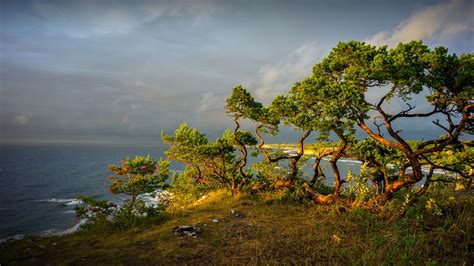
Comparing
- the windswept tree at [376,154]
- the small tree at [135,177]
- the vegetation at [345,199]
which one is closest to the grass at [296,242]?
the vegetation at [345,199]

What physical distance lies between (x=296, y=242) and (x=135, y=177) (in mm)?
11503

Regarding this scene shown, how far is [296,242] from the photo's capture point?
282 inches

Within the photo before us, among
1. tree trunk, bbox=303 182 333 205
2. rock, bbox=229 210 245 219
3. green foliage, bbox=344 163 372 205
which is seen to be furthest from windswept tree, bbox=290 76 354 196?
rock, bbox=229 210 245 219

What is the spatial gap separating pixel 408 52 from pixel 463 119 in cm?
311

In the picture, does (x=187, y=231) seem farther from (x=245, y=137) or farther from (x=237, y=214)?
(x=245, y=137)

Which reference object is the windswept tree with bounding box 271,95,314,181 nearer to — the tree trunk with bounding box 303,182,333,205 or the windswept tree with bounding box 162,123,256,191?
the tree trunk with bounding box 303,182,333,205

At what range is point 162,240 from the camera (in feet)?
27.7

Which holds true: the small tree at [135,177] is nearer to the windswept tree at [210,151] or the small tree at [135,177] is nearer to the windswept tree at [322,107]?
the windswept tree at [210,151]

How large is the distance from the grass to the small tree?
11.8 feet

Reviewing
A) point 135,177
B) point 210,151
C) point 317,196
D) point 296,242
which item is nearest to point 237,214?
point 317,196

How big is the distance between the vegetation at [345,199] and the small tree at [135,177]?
0.07 meters

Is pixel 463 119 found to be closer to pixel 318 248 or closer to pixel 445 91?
pixel 445 91

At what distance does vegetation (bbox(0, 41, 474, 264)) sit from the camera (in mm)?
6426

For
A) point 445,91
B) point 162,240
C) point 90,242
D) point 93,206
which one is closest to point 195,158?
point 93,206
